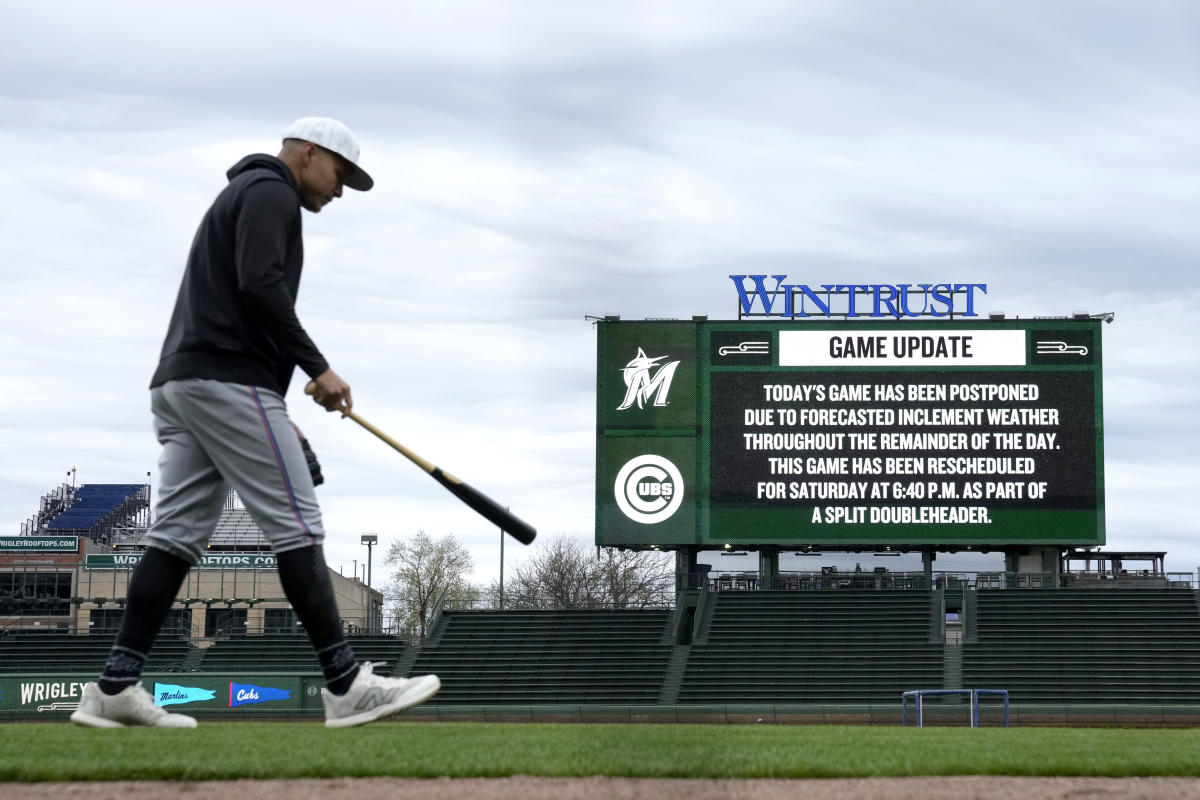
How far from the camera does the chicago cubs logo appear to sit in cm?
3209

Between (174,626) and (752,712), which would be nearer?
(752,712)

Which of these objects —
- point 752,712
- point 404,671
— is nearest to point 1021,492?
point 752,712

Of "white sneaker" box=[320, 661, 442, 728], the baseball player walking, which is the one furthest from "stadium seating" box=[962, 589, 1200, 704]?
the baseball player walking

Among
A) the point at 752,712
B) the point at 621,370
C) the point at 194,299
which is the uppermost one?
the point at 621,370

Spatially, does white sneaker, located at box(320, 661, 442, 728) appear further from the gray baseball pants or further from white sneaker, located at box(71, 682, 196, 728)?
white sneaker, located at box(71, 682, 196, 728)

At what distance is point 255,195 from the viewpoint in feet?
16.0

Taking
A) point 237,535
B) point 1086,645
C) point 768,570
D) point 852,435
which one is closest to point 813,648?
point 768,570

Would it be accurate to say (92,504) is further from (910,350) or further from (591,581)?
(910,350)

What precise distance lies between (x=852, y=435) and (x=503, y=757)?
27.8m

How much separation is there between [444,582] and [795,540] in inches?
2130

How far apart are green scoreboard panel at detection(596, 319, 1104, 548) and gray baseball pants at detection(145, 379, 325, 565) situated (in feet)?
89.0

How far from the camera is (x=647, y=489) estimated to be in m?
32.1

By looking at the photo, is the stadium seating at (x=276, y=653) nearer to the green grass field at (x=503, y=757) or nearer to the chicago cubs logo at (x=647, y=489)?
the chicago cubs logo at (x=647, y=489)

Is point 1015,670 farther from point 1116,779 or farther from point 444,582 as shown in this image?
point 444,582
